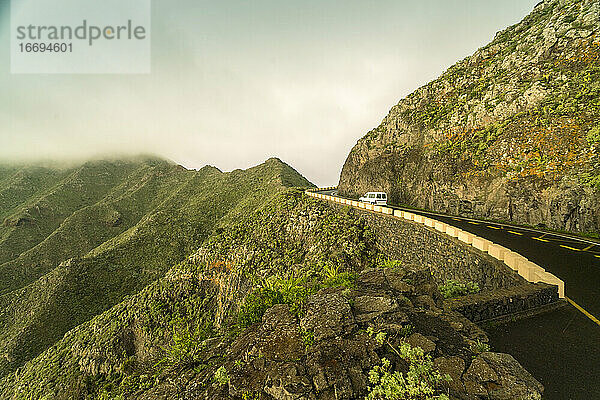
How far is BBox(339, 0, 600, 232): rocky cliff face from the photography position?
1741cm

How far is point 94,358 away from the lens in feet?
85.2

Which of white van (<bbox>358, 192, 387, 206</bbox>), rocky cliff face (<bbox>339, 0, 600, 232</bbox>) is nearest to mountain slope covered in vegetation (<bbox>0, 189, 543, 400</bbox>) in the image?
rocky cliff face (<bbox>339, 0, 600, 232</bbox>)

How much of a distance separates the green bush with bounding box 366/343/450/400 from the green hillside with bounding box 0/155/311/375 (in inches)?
1587

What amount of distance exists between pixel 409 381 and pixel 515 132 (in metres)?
27.6

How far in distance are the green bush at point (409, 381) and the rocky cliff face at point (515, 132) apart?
20.0m

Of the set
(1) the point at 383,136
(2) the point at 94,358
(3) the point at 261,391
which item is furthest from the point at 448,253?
(2) the point at 94,358

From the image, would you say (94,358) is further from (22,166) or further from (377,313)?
(22,166)

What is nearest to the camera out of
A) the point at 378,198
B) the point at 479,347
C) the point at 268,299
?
the point at 479,347

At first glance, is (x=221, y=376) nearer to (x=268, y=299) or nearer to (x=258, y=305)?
(x=258, y=305)

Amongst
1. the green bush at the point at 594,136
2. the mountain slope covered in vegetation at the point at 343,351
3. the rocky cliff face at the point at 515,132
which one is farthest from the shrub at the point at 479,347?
the green bush at the point at 594,136

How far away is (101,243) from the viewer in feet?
185

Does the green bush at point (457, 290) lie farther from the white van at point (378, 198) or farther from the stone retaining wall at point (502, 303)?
the white van at point (378, 198)

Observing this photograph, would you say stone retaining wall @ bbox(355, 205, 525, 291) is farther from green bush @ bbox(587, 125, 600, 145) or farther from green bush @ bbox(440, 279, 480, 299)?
green bush @ bbox(587, 125, 600, 145)

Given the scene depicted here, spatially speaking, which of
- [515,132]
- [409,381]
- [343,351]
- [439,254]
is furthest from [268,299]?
[515,132]
